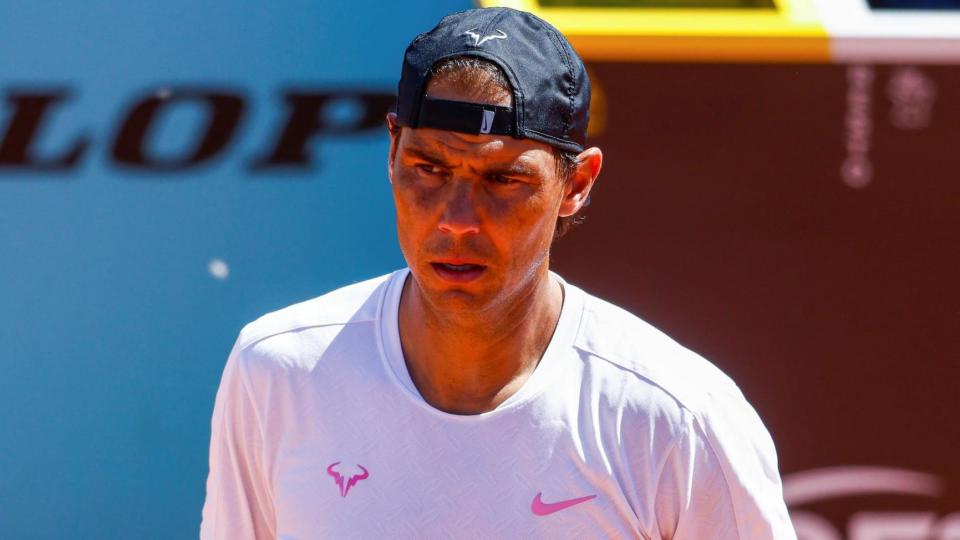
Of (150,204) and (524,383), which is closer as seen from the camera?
(524,383)

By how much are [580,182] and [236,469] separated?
0.68 meters

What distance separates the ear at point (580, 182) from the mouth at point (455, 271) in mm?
214

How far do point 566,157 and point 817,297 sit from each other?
1.61 m

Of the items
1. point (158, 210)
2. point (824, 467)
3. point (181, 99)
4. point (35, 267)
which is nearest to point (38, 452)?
point (35, 267)

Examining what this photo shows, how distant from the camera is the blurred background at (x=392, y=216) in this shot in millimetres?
3137

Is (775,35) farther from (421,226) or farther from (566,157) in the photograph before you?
(421,226)

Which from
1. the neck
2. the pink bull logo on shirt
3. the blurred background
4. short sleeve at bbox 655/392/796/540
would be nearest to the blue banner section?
the blurred background

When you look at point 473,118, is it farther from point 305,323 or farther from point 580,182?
point 305,323

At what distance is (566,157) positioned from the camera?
1838 millimetres

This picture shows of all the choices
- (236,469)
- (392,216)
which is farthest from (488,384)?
(392,216)

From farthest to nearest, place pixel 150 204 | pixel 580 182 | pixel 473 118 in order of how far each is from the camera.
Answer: pixel 150 204 < pixel 580 182 < pixel 473 118

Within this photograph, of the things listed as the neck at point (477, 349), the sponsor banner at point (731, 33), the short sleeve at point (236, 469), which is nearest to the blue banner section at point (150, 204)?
the sponsor banner at point (731, 33)

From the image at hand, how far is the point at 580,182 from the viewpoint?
193cm

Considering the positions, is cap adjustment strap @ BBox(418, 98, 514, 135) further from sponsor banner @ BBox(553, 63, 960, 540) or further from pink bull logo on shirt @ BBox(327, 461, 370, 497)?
sponsor banner @ BBox(553, 63, 960, 540)
